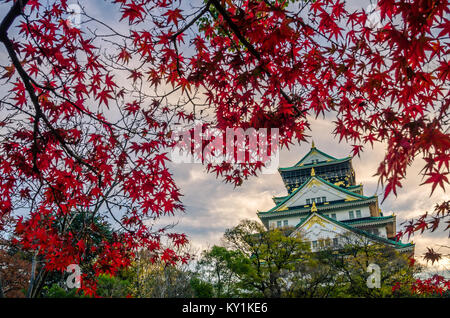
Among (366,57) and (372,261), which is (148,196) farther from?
(372,261)

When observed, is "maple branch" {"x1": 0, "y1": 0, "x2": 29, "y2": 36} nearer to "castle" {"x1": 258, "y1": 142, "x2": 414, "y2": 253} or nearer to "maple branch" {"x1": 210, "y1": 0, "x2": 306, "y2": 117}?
"maple branch" {"x1": 210, "y1": 0, "x2": 306, "y2": 117}

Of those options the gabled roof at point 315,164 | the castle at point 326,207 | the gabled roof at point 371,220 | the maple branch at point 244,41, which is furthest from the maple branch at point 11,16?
the gabled roof at point 315,164

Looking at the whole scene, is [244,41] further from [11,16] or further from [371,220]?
[371,220]

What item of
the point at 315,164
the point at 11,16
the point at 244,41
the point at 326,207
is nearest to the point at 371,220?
the point at 326,207

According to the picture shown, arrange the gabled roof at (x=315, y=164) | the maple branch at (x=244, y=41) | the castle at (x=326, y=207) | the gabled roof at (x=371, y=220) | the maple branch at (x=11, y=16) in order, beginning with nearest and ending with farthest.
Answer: the maple branch at (x=244, y=41), the maple branch at (x=11, y=16), the castle at (x=326, y=207), the gabled roof at (x=371, y=220), the gabled roof at (x=315, y=164)

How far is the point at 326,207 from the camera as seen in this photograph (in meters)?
27.0

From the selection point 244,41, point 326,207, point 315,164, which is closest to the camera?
point 244,41

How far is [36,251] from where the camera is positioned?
16.4ft

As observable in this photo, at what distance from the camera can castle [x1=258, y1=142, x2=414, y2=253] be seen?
71.1 ft

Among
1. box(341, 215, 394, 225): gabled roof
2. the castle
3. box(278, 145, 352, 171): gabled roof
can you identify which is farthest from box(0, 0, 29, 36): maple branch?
box(278, 145, 352, 171): gabled roof

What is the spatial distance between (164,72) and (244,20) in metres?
1.16

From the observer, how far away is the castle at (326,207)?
2166 centimetres

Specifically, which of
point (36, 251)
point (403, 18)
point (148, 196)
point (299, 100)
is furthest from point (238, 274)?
point (403, 18)

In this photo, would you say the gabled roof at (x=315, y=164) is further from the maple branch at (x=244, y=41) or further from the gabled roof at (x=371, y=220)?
the maple branch at (x=244, y=41)
